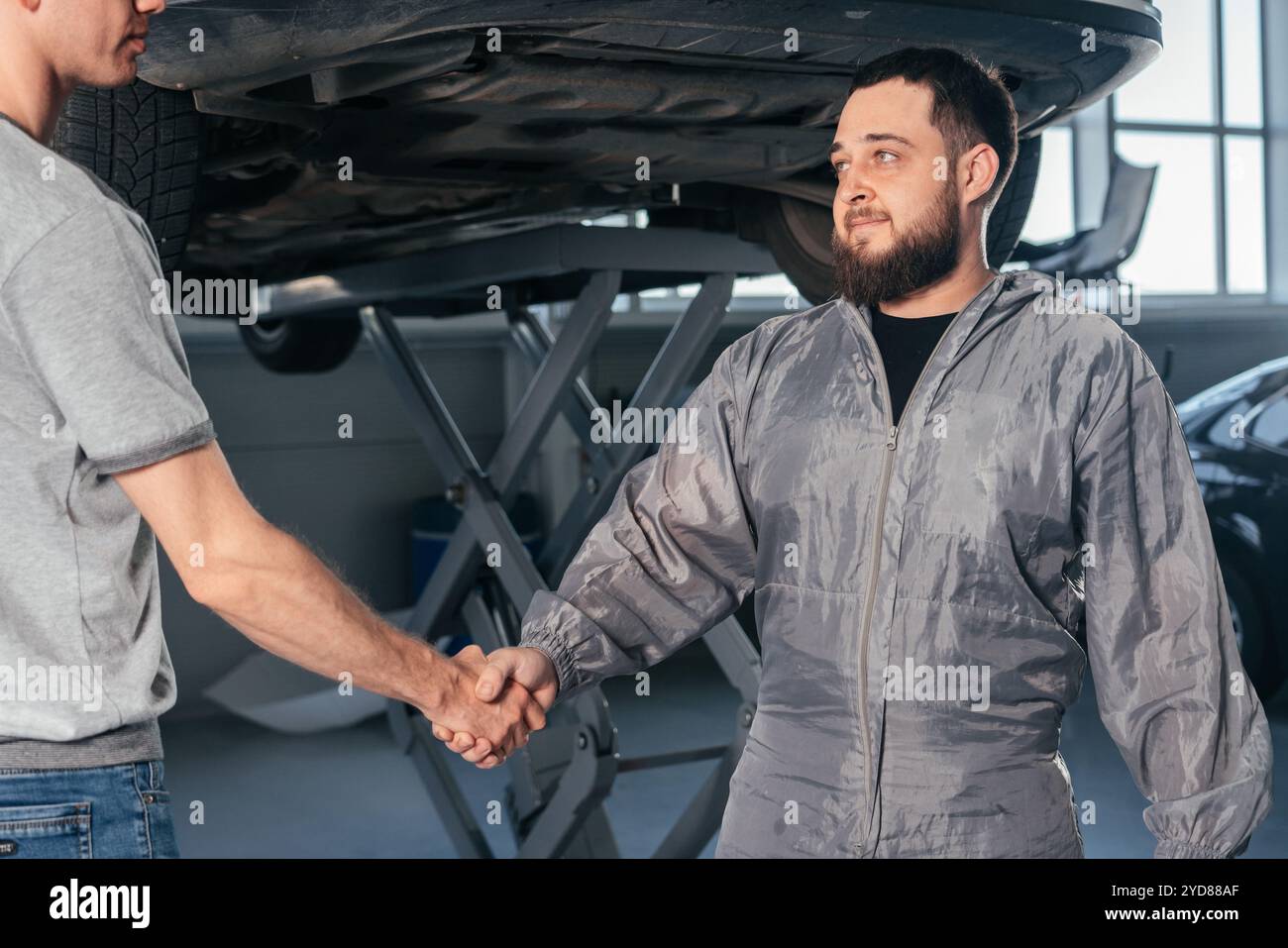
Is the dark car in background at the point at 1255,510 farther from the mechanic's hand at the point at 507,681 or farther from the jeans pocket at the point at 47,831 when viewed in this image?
the jeans pocket at the point at 47,831

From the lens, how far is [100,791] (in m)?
1.22

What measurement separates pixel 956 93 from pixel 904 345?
0.30m

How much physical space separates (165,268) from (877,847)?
1.43m

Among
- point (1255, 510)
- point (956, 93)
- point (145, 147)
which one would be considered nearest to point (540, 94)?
point (145, 147)

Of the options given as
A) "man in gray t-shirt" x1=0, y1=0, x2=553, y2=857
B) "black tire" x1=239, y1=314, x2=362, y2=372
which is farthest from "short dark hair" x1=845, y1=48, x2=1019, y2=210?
"black tire" x1=239, y1=314, x2=362, y2=372

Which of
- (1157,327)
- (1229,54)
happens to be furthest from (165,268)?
(1229,54)

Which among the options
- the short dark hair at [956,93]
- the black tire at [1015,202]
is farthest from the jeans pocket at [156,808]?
the black tire at [1015,202]

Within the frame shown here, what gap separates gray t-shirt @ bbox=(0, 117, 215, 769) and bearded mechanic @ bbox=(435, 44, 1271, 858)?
1.81 ft

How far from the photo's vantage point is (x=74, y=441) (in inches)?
46.0

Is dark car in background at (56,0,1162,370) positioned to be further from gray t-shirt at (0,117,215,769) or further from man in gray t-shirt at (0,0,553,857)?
gray t-shirt at (0,117,215,769)

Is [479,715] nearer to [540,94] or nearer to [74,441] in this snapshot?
[74,441]

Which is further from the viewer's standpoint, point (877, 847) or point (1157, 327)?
point (1157, 327)

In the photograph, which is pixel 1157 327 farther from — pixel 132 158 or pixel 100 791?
pixel 100 791

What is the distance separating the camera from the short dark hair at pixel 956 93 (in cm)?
167
